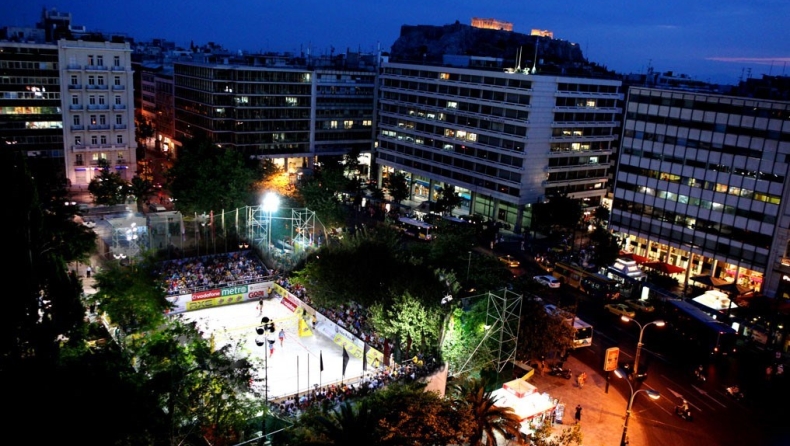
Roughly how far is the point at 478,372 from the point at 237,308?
19613mm

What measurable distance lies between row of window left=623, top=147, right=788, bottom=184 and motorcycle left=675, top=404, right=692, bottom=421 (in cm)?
2956

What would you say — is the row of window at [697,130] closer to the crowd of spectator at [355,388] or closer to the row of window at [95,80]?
the crowd of spectator at [355,388]

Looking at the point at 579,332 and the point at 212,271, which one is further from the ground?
the point at 579,332

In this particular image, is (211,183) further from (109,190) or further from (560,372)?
(560,372)

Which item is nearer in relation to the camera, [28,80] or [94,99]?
[28,80]

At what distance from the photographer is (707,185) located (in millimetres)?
58500

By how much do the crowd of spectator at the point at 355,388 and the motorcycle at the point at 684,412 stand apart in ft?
43.1

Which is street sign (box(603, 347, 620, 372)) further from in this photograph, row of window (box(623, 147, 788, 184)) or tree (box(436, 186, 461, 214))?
tree (box(436, 186, 461, 214))

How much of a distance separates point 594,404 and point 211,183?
4218 centimetres

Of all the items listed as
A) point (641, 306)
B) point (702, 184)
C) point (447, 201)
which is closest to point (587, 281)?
point (641, 306)

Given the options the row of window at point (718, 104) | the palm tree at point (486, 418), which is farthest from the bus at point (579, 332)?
the row of window at point (718, 104)

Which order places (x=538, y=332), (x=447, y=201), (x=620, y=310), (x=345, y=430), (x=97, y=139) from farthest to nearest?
(x=97, y=139)
(x=447, y=201)
(x=620, y=310)
(x=538, y=332)
(x=345, y=430)

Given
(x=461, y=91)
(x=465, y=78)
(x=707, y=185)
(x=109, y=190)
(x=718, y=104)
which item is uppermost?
(x=465, y=78)

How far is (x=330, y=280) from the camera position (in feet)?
128
